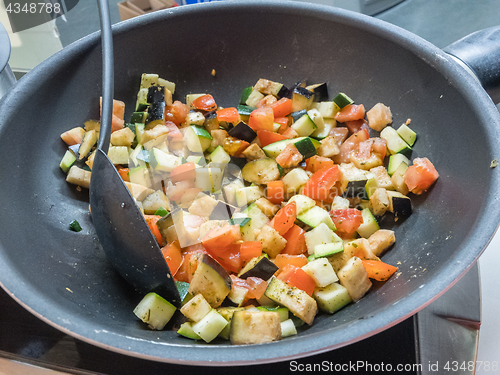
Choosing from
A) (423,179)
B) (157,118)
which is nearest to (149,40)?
(157,118)

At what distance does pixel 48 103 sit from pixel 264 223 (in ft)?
2.91

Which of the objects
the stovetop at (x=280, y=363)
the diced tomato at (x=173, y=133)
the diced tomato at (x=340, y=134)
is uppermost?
the diced tomato at (x=173, y=133)

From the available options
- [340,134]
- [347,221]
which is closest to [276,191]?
[347,221]

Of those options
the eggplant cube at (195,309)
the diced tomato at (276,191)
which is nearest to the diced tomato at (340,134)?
the diced tomato at (276,191)

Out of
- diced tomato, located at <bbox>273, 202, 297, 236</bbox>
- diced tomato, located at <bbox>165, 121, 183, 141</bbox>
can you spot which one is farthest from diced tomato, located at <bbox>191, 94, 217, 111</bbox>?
diced tomato, located at <bbox>273, 202, 297, 236</bbox>

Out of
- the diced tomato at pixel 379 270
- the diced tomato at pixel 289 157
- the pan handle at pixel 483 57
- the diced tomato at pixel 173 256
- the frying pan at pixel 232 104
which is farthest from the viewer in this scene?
the diced tomato at pixel 289 157

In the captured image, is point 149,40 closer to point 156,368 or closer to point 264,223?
point 264,223

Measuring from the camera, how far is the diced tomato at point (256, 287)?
3.55 ft

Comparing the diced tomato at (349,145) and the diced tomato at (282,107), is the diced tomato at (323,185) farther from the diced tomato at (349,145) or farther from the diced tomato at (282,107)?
the diced tomato at (282,107)

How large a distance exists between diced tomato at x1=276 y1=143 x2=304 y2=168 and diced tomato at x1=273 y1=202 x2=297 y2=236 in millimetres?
223

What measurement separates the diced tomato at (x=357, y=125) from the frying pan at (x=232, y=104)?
0.31 ft

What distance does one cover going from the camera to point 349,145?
1.50m

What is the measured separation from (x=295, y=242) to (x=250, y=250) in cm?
16

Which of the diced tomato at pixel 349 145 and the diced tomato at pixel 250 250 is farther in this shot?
the diced tomato at pixel 349 145
